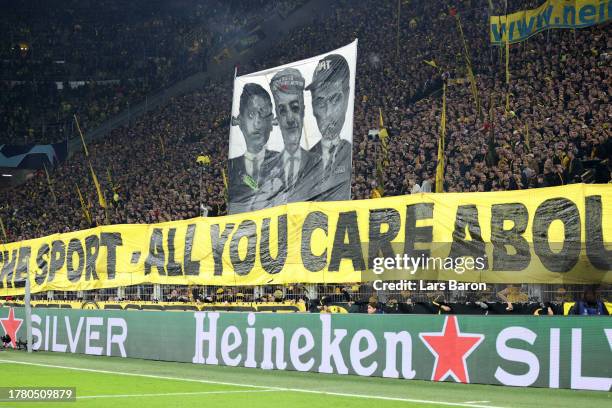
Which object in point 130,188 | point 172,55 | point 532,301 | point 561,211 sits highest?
point 172,55

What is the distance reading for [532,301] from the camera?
13695 millimetres

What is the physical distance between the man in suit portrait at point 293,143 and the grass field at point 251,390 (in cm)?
304

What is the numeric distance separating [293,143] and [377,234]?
235 centimetres

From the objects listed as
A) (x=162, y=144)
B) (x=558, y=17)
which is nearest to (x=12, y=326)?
(x=558, y=17)

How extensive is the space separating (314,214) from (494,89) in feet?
36.8

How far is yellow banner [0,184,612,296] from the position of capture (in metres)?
12.8

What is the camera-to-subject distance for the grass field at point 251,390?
1133 cm

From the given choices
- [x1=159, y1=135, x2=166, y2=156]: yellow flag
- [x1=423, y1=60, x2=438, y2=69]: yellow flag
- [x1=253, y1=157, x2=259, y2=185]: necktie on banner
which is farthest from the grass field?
[x1=159, y1=135, x2=166, y2=156]: yellow flag

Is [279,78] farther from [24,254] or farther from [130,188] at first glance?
[130,188]

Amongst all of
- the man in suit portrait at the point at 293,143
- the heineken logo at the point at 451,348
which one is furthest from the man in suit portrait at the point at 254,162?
the heineken logo at the point at 451,348

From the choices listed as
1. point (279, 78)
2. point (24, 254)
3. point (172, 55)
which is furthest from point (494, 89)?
point (172, 55)

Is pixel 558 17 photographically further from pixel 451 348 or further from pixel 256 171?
pixel 451 348

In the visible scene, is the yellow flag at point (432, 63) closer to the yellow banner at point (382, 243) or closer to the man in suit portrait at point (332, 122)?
the yellow banner at point (382, 243)

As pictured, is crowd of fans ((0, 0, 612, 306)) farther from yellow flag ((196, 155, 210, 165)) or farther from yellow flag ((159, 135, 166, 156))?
yellow flag ((196, 155, 210, 165))
